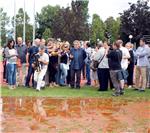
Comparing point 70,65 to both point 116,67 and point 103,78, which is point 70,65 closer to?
point 103,78

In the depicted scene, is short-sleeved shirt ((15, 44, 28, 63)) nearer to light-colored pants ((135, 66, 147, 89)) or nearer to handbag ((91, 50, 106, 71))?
handbag ((91, 50, 106, 71))

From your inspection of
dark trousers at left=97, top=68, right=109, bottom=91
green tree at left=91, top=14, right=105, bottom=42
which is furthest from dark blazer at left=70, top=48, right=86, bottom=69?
green tree at left=91, top=14, right=105, bottom=42

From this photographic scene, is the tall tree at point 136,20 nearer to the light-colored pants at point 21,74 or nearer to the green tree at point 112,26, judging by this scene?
the green tree at point 112,26

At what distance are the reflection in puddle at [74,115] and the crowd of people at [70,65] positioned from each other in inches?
77.4

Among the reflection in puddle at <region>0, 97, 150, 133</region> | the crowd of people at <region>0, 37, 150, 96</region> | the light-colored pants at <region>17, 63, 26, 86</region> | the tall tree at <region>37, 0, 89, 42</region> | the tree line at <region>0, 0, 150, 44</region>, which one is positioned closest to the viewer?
the reflection in puddle at <region>0, 97, 150, 133</region>

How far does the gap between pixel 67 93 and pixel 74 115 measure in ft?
12.6

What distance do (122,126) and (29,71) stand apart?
286 inches

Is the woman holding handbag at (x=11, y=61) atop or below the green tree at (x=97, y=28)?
below

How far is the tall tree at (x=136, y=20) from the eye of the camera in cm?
5622

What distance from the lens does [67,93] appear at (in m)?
14.2

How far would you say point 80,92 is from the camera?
14.6 m

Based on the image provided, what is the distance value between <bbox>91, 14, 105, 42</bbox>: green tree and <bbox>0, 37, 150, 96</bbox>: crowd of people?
52.5 metres

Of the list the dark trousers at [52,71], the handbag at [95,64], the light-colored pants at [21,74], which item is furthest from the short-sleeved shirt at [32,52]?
the handbag at [95,64]

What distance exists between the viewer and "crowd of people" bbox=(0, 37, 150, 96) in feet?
47.8
